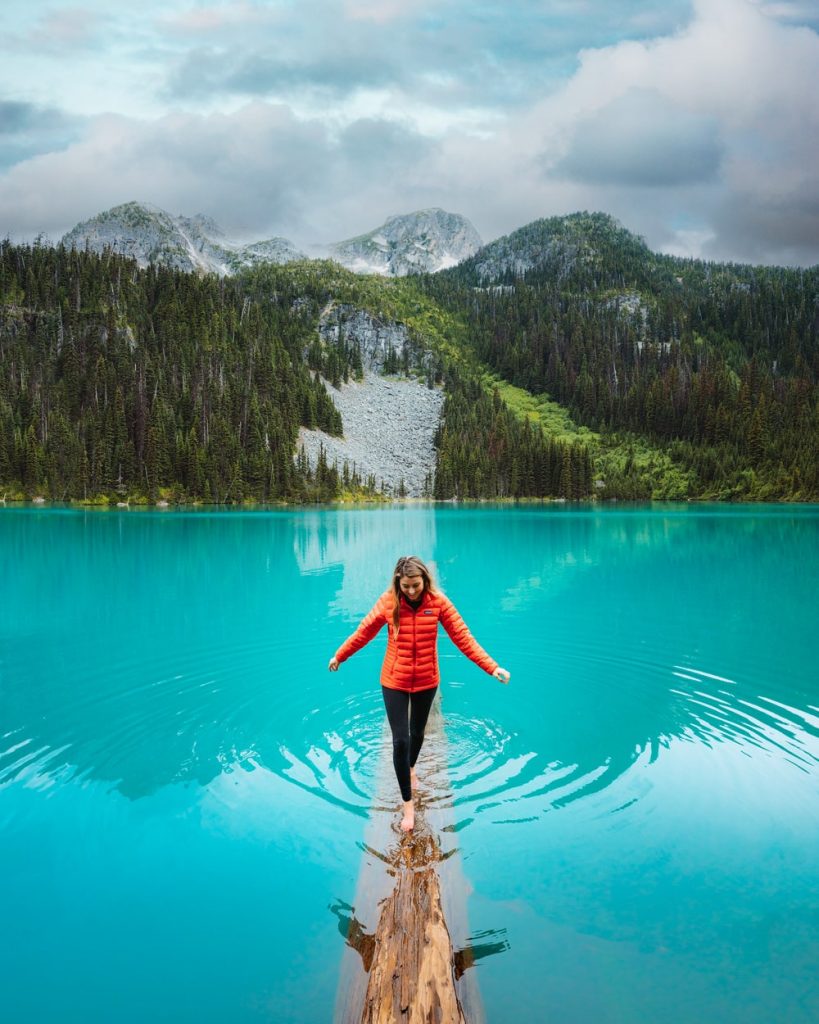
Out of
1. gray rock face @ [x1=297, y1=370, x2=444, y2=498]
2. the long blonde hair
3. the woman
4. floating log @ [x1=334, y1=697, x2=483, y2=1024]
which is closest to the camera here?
floating log @ [x1=334, y1=697, x2=483, y2=1024]

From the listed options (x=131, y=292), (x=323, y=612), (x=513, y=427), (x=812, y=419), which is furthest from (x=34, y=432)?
(x=812, y=419)

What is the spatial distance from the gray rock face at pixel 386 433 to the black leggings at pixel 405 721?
136 meters

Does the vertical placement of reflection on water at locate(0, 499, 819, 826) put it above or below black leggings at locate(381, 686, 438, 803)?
below

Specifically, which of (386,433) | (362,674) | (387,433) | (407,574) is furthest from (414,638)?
(387,433)

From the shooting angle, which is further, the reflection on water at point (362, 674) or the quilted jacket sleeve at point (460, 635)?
the reflection on water at point (362, 674)

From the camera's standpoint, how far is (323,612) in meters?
23.0

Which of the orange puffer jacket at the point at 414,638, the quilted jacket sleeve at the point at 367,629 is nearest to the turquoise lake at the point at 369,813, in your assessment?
the orange puffer jacket at the point at 414,638

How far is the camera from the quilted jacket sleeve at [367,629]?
25.0 ft

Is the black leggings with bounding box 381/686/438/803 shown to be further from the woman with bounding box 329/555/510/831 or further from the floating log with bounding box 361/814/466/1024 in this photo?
the floating log with bounding box 361/814/466/1024

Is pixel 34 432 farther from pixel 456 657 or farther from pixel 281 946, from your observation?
pixel 281 946

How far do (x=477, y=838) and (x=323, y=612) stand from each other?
15600 millimetres

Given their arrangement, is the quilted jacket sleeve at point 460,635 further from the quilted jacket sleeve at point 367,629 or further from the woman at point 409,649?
the quilted jacket sleeve at point 367,629

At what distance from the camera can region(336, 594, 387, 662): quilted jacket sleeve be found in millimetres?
7621

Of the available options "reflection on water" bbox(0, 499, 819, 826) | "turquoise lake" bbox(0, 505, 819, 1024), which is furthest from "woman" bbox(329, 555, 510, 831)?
"reflection on water" bbox(0, 499, 819, 826)
